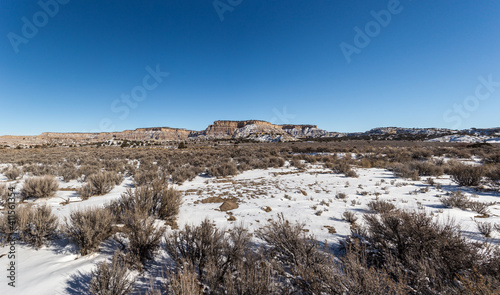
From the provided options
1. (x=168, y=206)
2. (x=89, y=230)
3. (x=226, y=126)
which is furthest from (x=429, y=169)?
(x=226, y=126)

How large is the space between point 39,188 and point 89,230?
5.35m

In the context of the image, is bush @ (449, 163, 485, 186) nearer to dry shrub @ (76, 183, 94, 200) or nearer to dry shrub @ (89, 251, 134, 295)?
dry shrub @ (89, 251, 134, 295)

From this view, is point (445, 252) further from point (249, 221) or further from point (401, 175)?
point (401, 175)

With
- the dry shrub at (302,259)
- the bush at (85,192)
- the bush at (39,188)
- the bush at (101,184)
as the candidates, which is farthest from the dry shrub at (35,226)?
the dry shrub at (302,259)

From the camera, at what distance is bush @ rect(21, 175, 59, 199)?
19.6ft

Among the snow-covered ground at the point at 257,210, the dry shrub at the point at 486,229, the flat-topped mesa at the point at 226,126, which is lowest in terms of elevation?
the snow-covered ground at the point at 257,210

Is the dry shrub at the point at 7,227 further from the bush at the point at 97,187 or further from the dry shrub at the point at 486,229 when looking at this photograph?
the dry shrub at the point at 486,229

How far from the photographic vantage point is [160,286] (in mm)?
2375

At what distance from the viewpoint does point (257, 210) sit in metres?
5.22

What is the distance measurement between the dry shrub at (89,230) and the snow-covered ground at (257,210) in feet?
0.49

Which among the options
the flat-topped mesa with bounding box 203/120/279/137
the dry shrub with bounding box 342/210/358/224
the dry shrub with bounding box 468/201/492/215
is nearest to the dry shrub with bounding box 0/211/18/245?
the dry shrub with bounding box 342/210/358/224

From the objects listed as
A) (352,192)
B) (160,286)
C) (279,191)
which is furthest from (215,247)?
(352,192)

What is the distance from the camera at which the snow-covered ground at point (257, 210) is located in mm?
2525

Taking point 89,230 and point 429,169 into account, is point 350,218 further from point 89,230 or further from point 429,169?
point 429,169
